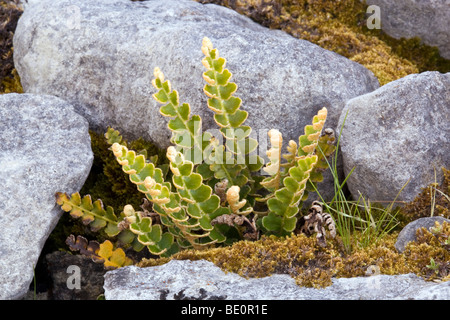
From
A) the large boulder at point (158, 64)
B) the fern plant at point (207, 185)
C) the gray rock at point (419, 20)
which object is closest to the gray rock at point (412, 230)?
the fern plant at point (207, 185)

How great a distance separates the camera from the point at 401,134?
14.0 ft

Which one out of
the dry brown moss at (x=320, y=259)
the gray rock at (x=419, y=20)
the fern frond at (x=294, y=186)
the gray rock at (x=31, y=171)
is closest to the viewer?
the dry brown moss at (x=320, y=259)

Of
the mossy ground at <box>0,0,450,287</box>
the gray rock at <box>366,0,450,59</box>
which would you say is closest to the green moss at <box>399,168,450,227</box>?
the mossy ground at <box>0,0,450,287</box>

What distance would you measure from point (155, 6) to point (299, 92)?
224 centimetres

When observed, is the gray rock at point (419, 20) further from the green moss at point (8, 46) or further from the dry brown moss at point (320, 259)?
the green moss at point (8, 46)

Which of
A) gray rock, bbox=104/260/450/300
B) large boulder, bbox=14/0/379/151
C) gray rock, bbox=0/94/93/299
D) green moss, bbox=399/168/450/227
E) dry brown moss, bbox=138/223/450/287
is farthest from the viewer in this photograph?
large boulder, bbox=14/0/379/151

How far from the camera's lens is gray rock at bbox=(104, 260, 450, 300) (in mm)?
3172

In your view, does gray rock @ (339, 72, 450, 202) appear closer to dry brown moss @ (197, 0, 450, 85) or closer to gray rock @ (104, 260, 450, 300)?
gray rock @ (104, 260, 450, 300)

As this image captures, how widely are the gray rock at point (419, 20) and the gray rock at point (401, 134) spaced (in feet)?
6.31

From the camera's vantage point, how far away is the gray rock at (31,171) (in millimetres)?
3936

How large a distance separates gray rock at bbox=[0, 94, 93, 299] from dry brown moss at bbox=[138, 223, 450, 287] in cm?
99

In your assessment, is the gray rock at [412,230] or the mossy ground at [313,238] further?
the gray rock at [412,230]

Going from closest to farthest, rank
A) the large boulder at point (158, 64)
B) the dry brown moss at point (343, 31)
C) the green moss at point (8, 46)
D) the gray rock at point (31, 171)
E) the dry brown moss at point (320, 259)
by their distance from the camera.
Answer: the dry brown moss at point (320, 259) < the gray rock at point (31, 171) < the large boulder at point (158, 64) < the dry brown moss at point (343, 31) < the green moss at point (8, 46)

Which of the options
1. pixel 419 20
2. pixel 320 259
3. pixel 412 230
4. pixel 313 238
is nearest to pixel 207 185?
pixel 313 238
